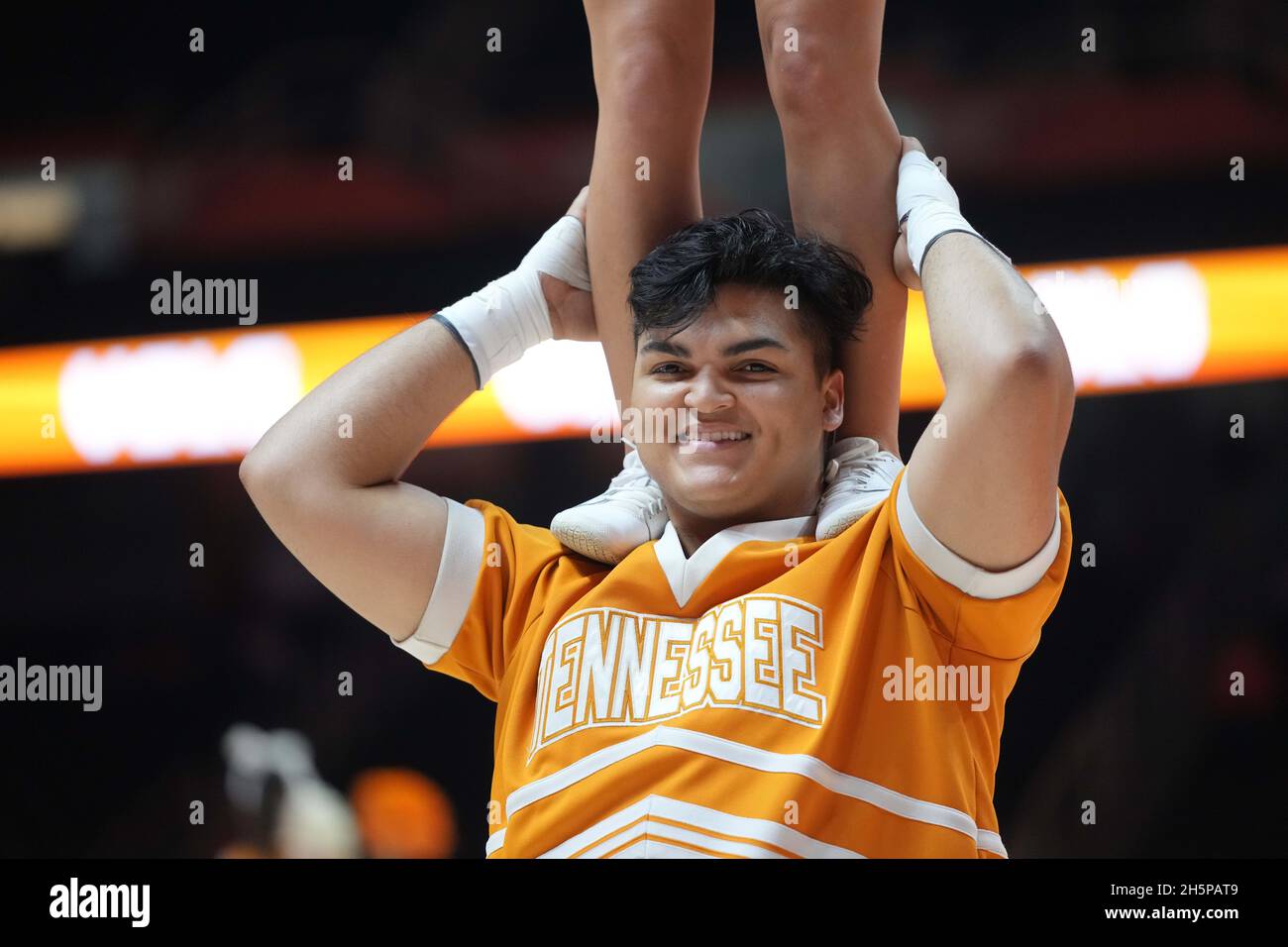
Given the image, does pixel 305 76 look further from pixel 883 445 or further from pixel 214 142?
pixel 883 445

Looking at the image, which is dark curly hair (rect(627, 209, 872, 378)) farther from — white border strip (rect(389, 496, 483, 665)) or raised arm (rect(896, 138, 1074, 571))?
white border strip (rect(389, 496, 483, 665))

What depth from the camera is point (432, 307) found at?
9.26 ft

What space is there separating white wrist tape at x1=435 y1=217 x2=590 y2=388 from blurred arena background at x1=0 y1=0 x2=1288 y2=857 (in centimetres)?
89

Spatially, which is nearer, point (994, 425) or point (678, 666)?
point (994, 425)

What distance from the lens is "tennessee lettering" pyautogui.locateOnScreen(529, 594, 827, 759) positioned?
1402 mm

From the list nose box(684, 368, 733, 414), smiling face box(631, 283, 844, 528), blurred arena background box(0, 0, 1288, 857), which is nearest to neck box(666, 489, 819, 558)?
smiling face box(631, 283, 844, 528)

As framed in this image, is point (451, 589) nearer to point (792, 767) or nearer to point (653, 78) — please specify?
Result: point (792, 767)

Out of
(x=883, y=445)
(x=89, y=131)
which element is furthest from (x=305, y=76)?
(x=883, y=445)

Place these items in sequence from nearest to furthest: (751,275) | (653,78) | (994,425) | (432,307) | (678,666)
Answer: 1. (994,425)
2. (678,666)
3. (751,275)
4. (653,78)
5. (432,307)

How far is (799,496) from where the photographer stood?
162 centimetres

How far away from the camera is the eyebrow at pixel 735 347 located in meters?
1.55

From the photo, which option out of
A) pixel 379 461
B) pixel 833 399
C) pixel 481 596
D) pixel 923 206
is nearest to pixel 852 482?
pixel 833 399

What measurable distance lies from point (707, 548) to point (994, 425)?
0.35 m

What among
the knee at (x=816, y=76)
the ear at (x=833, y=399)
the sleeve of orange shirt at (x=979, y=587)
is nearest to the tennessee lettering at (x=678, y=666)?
the sleeve of orange shirt at (x=979, y=587)
